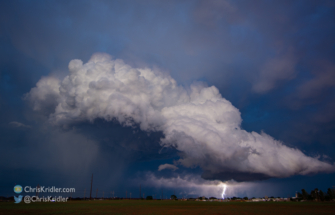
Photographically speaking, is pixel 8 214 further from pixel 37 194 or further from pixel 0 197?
pixel 0 197

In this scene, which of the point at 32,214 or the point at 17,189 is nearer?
the point at 32,214

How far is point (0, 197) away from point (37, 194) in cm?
3377

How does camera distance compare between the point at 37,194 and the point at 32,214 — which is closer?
the point at 32,214

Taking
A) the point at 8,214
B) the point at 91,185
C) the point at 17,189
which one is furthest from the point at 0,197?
the point at 8,214

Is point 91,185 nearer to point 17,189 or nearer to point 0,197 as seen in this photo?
point 0,197

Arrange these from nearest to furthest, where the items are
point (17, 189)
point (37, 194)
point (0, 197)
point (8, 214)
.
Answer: point (8, 214)
point (17, 189)
point (37, 194)
point (0, 197)

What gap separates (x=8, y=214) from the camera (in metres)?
43.8

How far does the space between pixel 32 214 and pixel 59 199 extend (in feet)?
389

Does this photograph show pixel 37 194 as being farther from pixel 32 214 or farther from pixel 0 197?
pixel 32 214

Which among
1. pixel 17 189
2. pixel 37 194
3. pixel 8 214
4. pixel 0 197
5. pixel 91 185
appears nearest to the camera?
pixel 8 214

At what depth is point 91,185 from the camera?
538ft

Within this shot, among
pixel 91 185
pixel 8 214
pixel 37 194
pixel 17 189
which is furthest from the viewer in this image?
pixel 91 185

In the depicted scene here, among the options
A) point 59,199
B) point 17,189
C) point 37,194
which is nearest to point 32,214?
point 17,189

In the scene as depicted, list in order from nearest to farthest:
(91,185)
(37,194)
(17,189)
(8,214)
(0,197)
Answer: (8,214) → (17,189) → (37,194) → (0,197) → (91,185)
